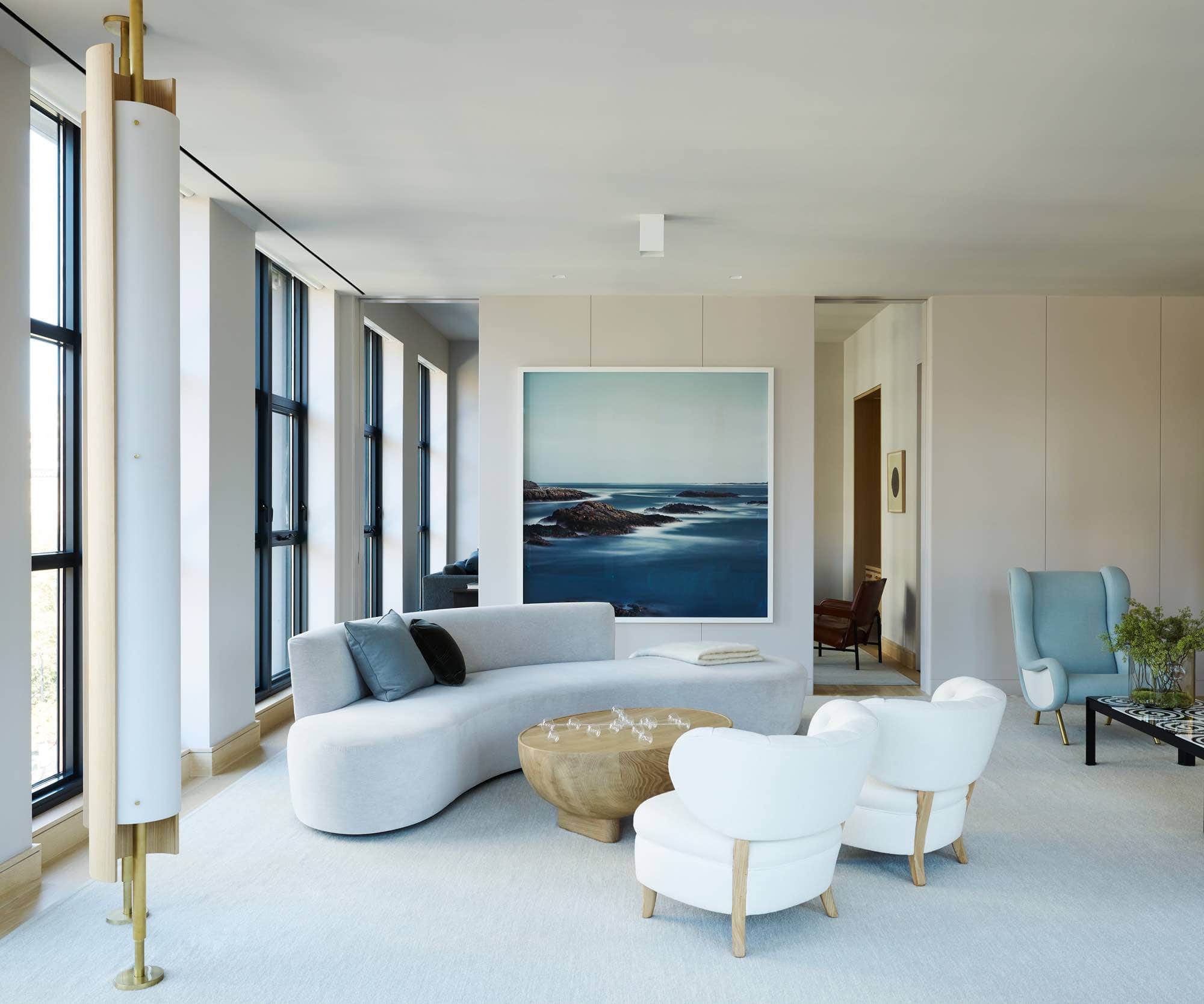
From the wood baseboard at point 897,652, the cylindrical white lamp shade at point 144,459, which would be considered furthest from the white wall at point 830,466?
the cylindrical white lamp shade at point 144,459

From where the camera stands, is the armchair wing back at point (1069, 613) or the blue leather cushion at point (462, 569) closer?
the armchair wing back at point (1069, 613)

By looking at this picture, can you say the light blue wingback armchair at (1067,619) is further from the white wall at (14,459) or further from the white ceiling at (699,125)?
the white wall at (14,459)

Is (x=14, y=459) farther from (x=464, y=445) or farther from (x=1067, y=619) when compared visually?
(x=464, y=445)

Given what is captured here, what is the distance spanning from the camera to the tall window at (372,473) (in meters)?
8.24

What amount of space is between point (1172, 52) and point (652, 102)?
1778mm

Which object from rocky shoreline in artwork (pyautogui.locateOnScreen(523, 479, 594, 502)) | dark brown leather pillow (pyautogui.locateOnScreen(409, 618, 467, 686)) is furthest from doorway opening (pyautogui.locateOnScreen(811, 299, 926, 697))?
dark brown leather pillow (pyautogui.locateOnScreen(409, 618, 467, 686))

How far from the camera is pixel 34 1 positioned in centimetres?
294

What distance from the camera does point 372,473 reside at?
8.37 m

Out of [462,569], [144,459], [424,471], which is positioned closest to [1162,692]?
[144,459]

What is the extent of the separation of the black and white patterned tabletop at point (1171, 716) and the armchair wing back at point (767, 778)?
2.09 m

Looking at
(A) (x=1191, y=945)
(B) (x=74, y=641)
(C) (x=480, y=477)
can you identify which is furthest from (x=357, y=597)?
(A) (x=1191, y=945)

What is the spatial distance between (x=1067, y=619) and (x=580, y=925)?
4294 mm

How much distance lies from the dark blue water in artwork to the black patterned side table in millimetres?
2380

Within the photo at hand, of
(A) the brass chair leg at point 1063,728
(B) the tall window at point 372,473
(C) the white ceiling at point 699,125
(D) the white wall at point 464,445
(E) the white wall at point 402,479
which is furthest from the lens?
(D) the white wall at point 464,445
